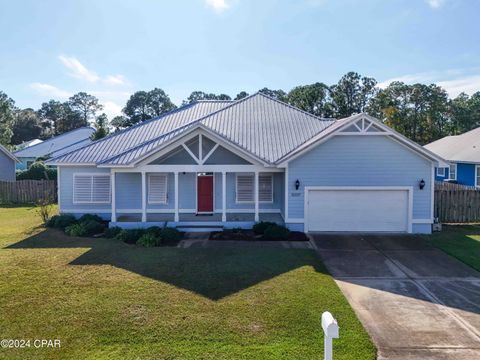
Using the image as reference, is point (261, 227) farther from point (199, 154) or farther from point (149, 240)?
point (149, 240)

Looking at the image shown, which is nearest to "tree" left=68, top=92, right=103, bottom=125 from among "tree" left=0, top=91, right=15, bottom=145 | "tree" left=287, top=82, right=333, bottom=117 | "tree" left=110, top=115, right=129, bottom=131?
"tree" left=110, top=115, right=129, bottom=131

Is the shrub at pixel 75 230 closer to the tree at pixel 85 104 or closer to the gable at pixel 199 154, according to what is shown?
the gable at pixel 199 154

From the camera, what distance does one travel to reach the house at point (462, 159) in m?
24.8

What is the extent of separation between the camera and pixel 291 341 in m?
6.07

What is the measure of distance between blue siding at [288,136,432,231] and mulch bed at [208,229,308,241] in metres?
1.07

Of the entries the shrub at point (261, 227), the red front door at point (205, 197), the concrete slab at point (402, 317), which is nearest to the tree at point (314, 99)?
the red front door at point (205, 197)

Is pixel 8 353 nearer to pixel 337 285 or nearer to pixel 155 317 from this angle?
pixel 155 317

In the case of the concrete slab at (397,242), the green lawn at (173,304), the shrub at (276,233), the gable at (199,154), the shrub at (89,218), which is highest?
the gable at (199,154)

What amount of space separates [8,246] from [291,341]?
37.4ft

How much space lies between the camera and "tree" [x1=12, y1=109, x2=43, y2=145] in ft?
235

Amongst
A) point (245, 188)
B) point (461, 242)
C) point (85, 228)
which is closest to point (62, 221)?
point (85, 228)

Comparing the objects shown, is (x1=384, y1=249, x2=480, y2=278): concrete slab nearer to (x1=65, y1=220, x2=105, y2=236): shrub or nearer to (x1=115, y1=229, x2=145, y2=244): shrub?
(x1=115, y1=229, x2=145, y2=244): shrub

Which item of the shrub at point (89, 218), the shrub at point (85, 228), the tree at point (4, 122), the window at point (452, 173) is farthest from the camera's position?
the tree at point (4, 122)

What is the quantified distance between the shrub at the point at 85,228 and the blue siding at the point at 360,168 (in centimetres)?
831
